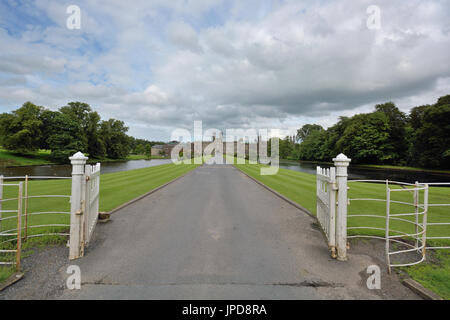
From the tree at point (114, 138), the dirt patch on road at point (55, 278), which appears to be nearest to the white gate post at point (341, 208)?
→ the dirt patch on road at point (55, 278)

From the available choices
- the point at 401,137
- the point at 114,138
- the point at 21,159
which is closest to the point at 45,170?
the point at 21,159

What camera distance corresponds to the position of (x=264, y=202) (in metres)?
9.75

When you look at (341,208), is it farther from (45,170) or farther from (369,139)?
(369,139)

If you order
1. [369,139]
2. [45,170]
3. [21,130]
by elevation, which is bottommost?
[45,170]

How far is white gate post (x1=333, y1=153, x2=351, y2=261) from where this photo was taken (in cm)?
453

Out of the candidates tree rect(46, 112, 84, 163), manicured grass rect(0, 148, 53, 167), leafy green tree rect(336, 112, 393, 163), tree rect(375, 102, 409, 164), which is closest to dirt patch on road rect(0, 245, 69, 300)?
manicured grass rect(0, 148, 53, 167)

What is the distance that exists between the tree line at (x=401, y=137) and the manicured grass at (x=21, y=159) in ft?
249

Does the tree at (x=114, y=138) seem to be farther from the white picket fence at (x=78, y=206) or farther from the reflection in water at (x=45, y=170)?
the white picket fence at (x=78, y=206)

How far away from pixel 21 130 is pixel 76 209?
2412 inches

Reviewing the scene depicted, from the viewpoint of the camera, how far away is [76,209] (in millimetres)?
4512

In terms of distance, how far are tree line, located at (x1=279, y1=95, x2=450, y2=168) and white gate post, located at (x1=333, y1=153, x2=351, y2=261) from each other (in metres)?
43.5
